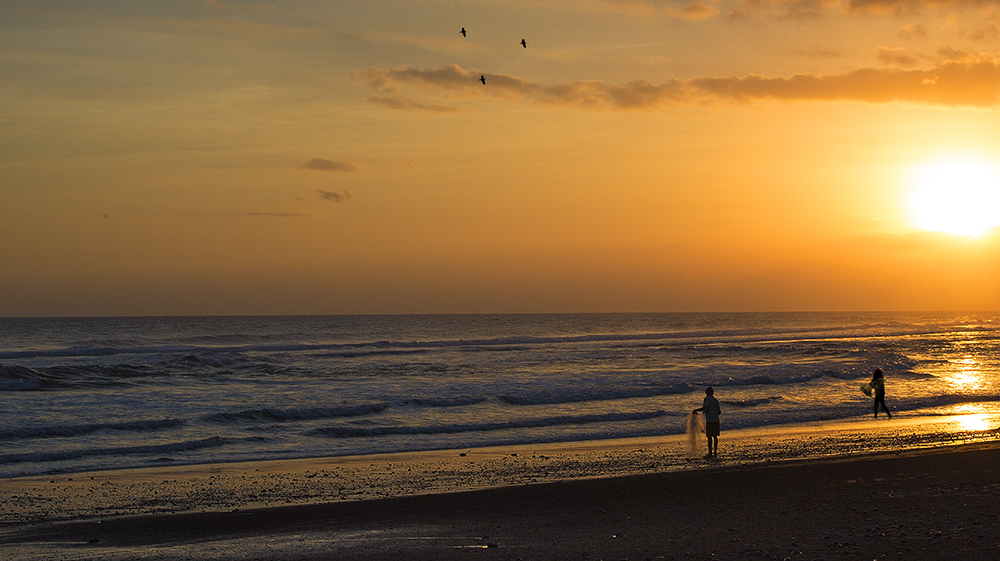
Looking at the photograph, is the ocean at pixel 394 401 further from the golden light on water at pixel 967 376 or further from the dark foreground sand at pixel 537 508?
the dark foreground sand at pixel 537 508

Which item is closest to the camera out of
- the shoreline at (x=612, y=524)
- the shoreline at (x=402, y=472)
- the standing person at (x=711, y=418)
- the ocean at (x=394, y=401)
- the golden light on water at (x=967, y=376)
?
the shoreline at (x=612, y=524)

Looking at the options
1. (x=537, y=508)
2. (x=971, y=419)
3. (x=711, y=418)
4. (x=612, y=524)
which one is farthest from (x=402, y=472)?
(x=971, y=419)

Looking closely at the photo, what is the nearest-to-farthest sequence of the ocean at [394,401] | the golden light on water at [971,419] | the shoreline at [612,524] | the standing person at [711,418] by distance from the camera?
the shoreline at [612,524], the standing person at [711,418], the ocean at [394,401], the golden light on water at [971,419]

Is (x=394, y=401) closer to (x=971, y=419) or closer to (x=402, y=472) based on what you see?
(x=402, y=472)

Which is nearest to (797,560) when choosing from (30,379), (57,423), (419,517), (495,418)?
(419,517)

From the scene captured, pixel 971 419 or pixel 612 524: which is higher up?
pixel 612 524

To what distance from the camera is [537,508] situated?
38.3 feet

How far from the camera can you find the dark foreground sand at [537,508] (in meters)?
9.33

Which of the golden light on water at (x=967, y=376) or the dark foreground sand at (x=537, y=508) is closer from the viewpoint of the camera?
the dark foreground sand at (x=537, y=508)

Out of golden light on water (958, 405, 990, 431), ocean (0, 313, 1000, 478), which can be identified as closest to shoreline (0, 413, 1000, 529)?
golden light on water (958, 405, 990, 431)

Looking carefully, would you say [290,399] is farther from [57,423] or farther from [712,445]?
[712,445]

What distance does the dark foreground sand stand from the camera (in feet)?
30.6

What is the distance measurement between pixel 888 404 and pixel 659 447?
12425 millimetres

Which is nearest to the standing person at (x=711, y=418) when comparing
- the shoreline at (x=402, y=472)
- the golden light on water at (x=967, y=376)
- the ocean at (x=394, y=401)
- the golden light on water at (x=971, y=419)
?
the shoreline at (x=402, y=472)
